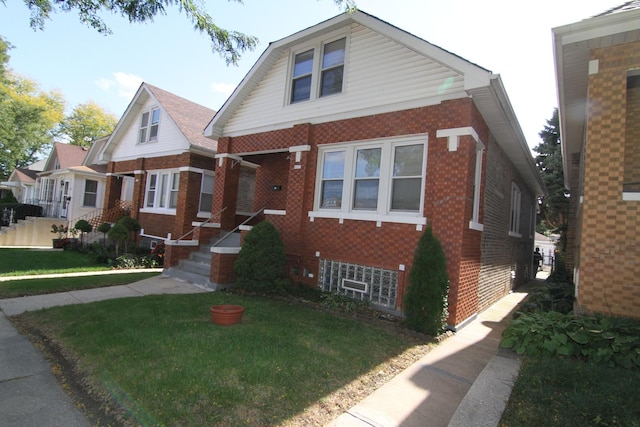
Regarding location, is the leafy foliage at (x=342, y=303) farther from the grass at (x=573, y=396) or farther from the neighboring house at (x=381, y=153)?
the grass at (x=573, y=396)

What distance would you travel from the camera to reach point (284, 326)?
562 cm

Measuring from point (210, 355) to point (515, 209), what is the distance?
11.4 meters

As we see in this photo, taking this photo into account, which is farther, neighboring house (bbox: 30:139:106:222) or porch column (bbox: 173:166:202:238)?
neighboring house (bbox: 30:139:106:222)

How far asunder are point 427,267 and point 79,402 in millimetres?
4934

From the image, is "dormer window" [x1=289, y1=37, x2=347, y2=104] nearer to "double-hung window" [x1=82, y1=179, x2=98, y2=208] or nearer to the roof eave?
the roof eave

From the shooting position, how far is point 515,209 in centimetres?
1191

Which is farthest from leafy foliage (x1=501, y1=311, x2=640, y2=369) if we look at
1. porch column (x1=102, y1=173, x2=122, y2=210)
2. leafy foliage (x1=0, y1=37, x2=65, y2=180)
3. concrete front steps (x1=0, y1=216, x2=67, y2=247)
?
leafy foliage (x1=0, y1=37, x2=65, y2=180)

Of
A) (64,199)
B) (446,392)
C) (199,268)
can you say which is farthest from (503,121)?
(64,199)

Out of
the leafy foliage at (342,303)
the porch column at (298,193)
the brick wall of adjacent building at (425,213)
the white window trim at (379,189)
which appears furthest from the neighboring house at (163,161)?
the leafy foliage at (342,303)

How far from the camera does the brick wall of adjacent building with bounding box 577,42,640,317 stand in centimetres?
491

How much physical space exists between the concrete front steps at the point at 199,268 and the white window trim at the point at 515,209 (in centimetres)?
876

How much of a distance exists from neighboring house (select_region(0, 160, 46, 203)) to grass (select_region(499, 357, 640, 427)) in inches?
1457

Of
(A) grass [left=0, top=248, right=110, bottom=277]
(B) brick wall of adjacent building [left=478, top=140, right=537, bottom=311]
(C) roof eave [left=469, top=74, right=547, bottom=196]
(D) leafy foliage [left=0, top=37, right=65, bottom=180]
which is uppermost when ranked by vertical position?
(D) leafy foliage [left=0, top=37, right=65, bottom=180]

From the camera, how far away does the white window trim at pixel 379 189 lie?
23.0ft
